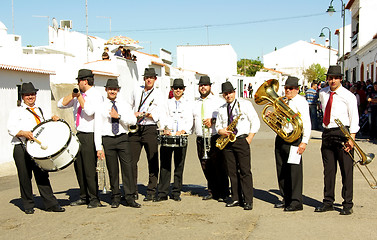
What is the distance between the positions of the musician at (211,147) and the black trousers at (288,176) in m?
0.97

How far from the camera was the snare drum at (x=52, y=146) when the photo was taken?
7141mm

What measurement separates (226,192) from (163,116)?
1648mm

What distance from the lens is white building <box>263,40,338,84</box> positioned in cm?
8769

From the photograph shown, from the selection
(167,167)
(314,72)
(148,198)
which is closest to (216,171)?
(167,167)

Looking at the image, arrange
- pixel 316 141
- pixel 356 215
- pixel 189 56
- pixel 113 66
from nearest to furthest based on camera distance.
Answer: pixel 356 215, pixel 316 141, pixel 113 66, pixel 189 56

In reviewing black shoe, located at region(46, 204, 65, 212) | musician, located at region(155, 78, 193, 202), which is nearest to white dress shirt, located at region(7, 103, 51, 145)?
black shoe, located at region(46, 204, 65, 212)

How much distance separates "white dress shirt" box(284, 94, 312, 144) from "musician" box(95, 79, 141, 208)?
2408mm

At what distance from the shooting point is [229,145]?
7758 millimetres

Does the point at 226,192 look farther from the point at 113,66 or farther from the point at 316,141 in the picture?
the point at 113,66

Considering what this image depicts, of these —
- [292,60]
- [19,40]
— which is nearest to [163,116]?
[19,40]

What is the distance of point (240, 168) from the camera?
7.73 metres

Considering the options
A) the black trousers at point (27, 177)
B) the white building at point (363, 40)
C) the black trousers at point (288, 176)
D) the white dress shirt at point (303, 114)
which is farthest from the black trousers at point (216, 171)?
the white building at point (363, 40)

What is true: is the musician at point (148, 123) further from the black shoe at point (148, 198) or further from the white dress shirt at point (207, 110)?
the white dress shirt at point (207, 110)

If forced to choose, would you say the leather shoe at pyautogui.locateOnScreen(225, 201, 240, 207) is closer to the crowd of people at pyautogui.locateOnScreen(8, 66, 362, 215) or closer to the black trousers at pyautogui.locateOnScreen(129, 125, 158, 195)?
the crowd of people at pyautogui.locateOnScreen(8, 66, 362, 215)
